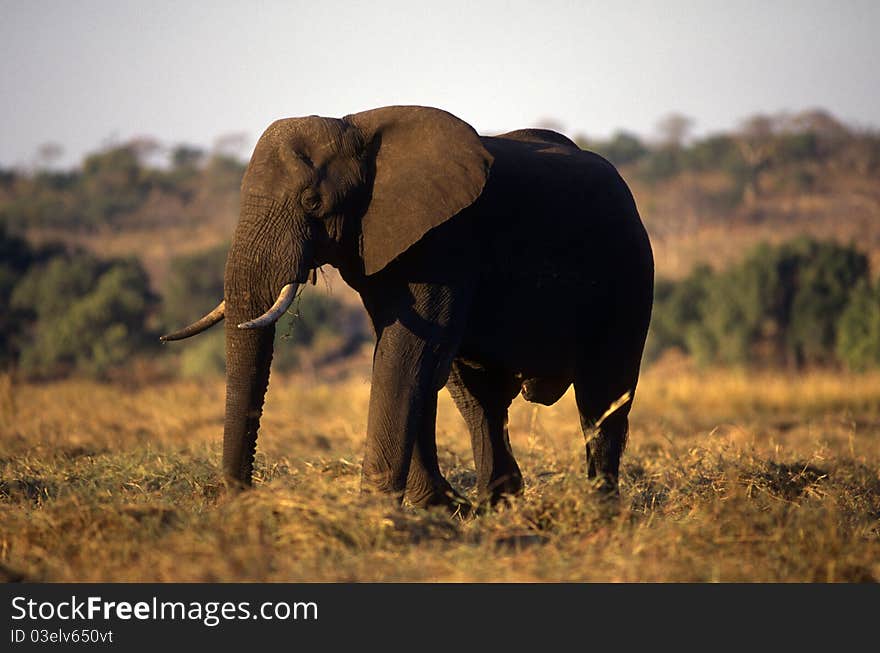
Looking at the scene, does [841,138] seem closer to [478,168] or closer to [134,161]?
[134,161]

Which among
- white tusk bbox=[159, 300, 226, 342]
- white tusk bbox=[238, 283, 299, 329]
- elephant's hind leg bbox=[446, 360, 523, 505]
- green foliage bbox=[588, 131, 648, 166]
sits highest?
green foliage bbox=[588, 131, 648, 166]

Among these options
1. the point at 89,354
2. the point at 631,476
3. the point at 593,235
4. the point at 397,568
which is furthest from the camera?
the point at 89,354

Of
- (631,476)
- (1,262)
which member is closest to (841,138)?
(1,262)

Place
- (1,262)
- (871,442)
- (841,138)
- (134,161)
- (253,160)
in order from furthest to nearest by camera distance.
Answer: (134,161) → (841,138) → (1,262) → (871,442) → (253,160)

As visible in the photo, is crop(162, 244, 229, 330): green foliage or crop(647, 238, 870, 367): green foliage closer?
crop(647, 238, 870, 367): green foliage

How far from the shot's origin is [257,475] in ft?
28.1

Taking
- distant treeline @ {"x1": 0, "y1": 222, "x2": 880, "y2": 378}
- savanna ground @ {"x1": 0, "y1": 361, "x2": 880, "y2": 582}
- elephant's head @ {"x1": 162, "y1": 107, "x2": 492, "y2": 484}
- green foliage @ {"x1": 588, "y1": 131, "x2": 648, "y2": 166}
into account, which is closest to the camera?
savanna ground @ {"x1": 0, "y1": 361, "x2": 880, "y2": 582}

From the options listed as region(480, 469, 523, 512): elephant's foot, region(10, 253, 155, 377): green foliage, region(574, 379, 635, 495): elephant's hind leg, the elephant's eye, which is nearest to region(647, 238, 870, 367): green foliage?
region(10, 253, 155, 377): green foliage

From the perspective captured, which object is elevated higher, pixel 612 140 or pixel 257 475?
pixel 612 140

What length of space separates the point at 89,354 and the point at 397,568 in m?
20.5

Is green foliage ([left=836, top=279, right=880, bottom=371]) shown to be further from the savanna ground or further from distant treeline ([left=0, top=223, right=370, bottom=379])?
the savanna ground

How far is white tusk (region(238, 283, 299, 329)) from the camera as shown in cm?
682

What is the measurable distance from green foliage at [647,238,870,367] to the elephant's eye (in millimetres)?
19734
